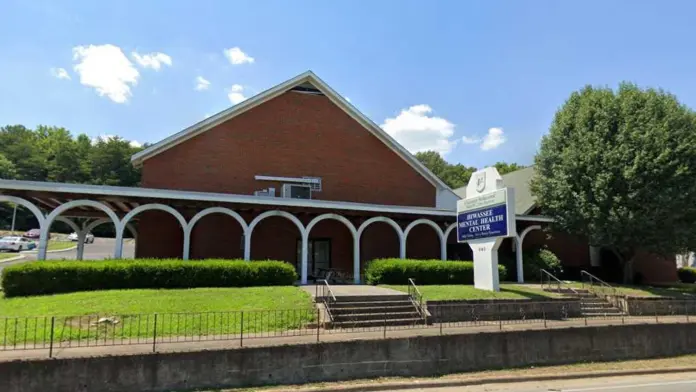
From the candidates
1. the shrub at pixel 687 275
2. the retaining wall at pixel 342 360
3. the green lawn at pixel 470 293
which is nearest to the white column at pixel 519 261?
the green lawn at pixel 470 293

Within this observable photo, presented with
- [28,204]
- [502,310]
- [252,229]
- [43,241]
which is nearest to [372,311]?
[502,310]

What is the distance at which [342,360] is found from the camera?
35.1 ft

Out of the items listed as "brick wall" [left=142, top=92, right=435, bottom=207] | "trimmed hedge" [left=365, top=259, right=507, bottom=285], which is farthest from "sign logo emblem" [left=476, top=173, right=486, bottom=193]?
"brick wall" [left=142, top=92, right=435, bottom=207]

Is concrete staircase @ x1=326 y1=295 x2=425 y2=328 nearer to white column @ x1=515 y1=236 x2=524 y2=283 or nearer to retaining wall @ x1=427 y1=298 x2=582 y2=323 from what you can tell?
retaining wall @ x1=427 y1=298 x2=582 y2=323

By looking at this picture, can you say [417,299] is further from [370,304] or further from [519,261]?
[519,261]

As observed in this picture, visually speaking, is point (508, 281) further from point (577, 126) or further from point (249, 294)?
point (249, 294)

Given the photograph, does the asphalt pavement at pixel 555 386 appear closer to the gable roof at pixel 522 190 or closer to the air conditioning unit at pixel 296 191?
the air conditioning unit at pixel 296 191

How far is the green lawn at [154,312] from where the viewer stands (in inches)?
449

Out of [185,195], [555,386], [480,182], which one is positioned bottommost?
[555,386]

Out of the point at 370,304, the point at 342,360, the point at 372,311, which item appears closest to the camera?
the point at 342,360

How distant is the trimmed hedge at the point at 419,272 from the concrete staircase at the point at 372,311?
3800 millimetres

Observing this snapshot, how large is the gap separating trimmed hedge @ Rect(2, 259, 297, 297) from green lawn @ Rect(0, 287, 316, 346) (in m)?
0.78

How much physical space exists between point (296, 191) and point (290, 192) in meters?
0.41

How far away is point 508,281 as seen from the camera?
24203 millimetres
